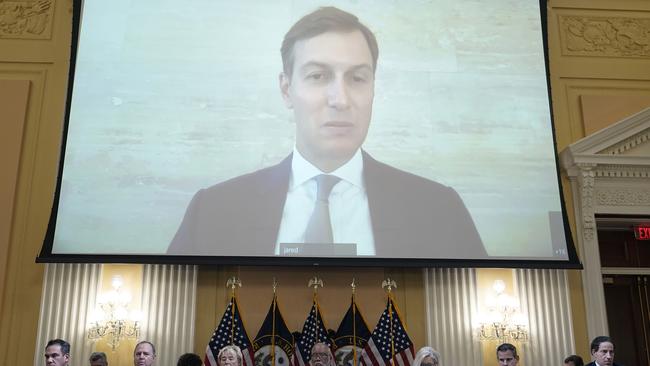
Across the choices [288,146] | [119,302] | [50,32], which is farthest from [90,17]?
[119,302]

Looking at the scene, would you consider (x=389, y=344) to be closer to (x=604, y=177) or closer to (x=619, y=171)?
(x=604, y=177)

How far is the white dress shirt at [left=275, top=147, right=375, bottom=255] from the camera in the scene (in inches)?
315

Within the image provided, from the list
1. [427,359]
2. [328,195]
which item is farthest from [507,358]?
[328,195]

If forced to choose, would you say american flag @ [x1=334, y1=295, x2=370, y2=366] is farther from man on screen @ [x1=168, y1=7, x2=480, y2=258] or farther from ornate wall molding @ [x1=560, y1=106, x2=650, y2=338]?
ornate wall molding @ [x1=560, y1=106, x2=650, y2=338]

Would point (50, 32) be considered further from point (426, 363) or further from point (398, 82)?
point (426, 363)

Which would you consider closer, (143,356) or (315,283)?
(143,356)

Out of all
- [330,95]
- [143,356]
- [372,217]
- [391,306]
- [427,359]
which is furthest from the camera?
[330,95]

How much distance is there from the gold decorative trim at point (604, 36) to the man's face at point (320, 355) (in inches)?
204

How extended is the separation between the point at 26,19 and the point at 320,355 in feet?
19.0

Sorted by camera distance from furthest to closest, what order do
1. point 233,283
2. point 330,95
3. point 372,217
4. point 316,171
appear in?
point 330,95
point 316,171
point 372,217
point 233,283

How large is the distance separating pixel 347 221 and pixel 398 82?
6.36 feet

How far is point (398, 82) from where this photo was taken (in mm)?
8820

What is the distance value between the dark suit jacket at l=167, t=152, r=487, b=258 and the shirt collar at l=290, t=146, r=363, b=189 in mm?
71

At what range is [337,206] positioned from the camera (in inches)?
322
